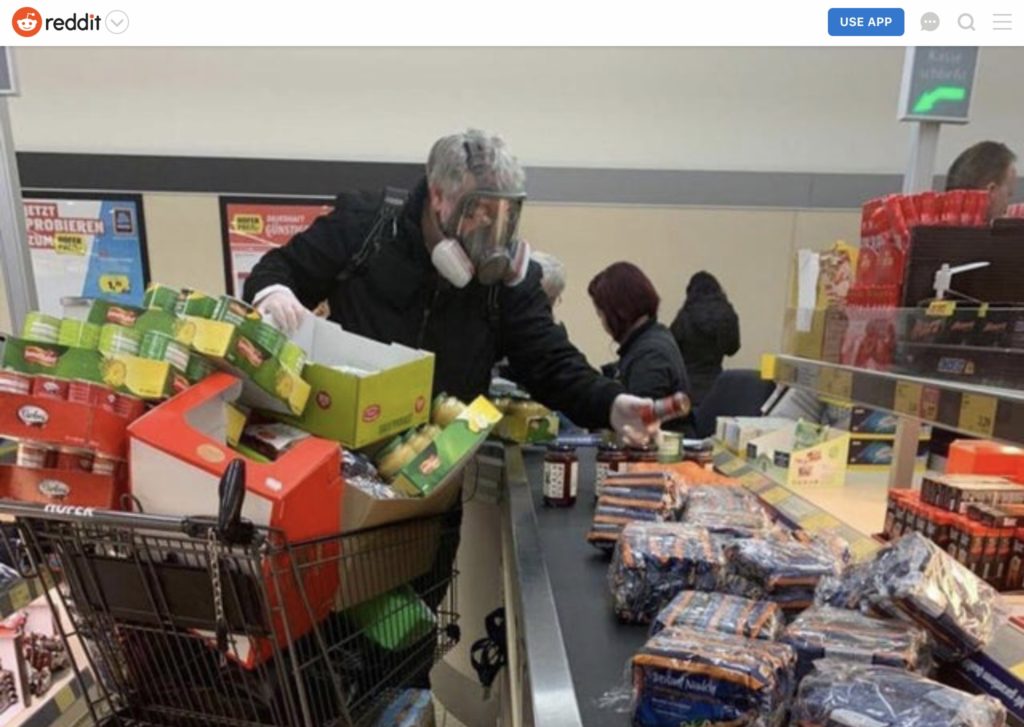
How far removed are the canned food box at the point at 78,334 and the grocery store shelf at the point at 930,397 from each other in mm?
1151

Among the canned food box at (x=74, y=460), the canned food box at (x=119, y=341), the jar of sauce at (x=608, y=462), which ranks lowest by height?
the jar of sauce at (x=608, y=462)

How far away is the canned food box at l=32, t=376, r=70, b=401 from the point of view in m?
0.80

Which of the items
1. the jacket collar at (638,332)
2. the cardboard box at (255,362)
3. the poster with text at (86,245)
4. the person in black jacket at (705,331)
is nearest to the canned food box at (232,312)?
the cardboard box at (255,362)

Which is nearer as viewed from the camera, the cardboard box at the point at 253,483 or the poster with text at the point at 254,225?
the cardboard box at the point at 253,483

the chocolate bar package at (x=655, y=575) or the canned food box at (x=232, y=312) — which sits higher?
the canned food box at (x=232, y=312)

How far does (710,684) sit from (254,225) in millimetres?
3917

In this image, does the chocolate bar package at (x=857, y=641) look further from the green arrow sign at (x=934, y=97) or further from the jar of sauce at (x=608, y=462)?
the green arrow sign at (x=934, y=97)

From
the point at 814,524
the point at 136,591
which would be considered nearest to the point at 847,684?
the point at 814,524

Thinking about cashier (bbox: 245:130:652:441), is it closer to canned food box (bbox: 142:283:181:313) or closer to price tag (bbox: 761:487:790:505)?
price tag (bbox: 761:487:790:505)

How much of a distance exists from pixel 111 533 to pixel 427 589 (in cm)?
62

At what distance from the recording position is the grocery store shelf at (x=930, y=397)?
28.3 inches

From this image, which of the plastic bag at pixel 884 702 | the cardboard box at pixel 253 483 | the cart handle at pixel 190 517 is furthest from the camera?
the cardboard box at pixel 253 483
